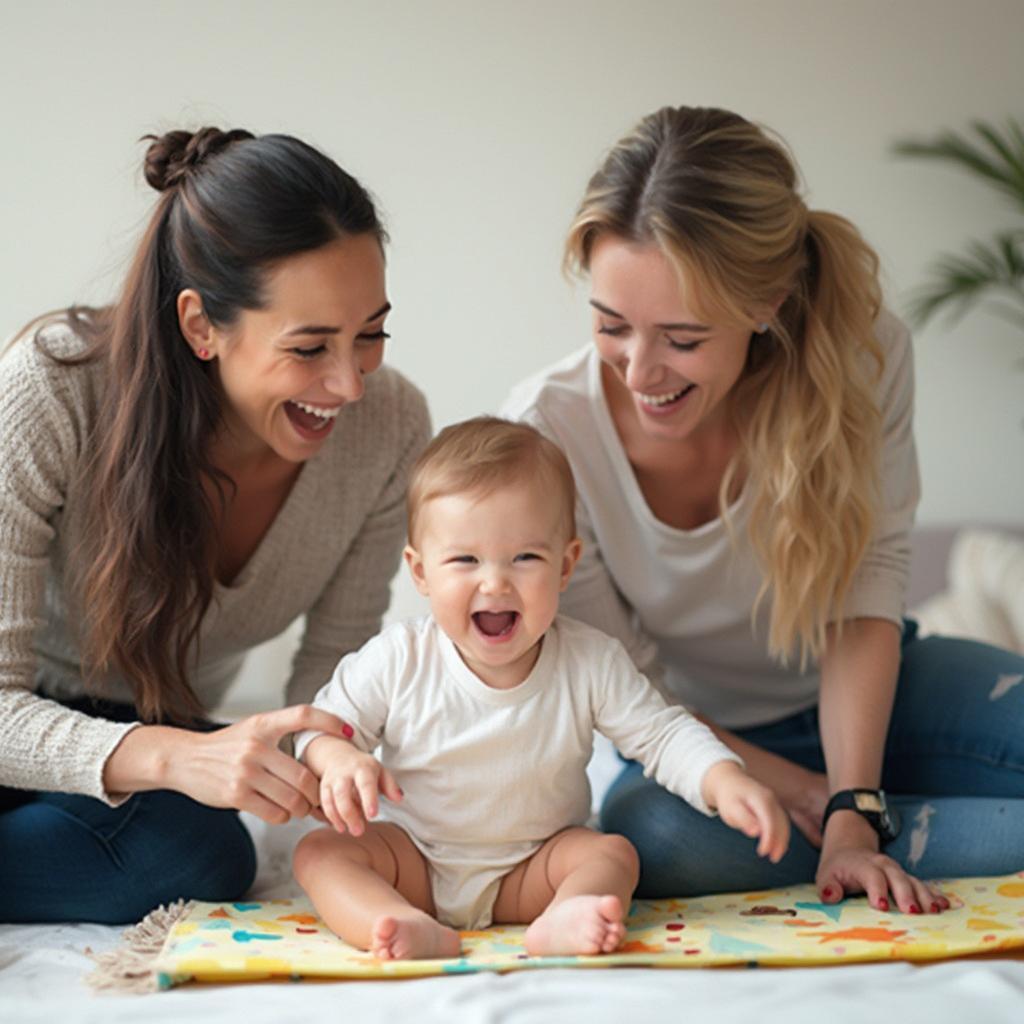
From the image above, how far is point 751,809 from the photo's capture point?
4.87ft

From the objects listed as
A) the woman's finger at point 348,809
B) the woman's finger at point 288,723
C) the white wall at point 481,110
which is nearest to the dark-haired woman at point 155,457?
the woman's finger at point 288,723

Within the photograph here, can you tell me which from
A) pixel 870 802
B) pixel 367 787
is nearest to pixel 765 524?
pixel 870 802

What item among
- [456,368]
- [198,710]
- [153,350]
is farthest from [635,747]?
[456,368]

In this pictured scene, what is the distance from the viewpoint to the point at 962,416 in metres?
3.77

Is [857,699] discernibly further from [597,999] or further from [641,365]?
[597,999]

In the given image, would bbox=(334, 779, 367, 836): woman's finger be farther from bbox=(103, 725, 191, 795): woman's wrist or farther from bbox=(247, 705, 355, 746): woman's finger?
bbox=(103, 725, 191, 795): woman's wrist

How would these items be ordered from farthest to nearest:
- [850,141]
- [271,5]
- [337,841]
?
[850,141]
[271,5]
[337,841]

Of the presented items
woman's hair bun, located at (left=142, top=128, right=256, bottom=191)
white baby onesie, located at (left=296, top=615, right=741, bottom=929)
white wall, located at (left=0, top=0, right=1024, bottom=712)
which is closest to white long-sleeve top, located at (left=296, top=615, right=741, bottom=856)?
white baby onesie, located at (left=296, top=615, right=741, bottom=929)

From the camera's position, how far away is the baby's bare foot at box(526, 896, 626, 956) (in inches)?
55.3

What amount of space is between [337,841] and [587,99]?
2.42 m

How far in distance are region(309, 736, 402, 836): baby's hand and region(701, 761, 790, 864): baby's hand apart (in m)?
0.35

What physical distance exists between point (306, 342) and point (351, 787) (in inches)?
21.1

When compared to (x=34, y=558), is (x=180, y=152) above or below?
above

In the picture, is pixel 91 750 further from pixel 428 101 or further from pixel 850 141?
pixel 850 141
